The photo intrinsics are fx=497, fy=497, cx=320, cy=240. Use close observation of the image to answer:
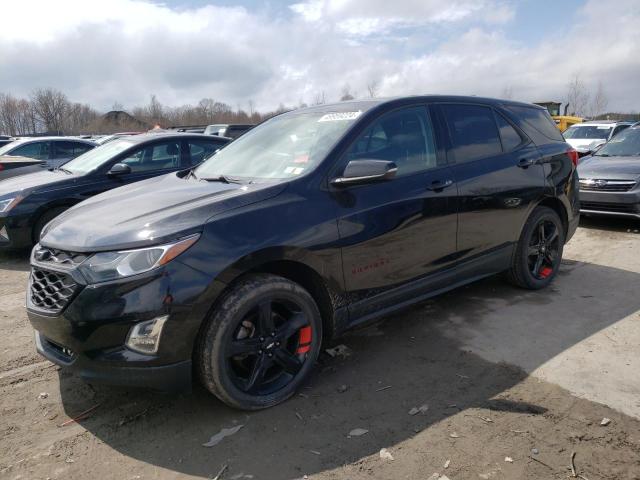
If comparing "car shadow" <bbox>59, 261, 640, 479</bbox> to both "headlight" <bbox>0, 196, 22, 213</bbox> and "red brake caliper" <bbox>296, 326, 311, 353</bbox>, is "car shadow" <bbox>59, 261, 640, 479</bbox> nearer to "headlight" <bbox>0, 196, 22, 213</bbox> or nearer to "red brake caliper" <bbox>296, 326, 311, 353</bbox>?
"red brake caliper" <bbox>296, 326, 311, 353</bbox>

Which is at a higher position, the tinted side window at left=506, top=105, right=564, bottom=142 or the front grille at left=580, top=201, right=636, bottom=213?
the tinted side window at left=506, top=105, right=564, bottom=142

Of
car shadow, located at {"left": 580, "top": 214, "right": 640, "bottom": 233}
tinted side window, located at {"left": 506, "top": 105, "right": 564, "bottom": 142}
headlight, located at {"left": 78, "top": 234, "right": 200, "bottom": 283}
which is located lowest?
car shadow, located at {"left": 580, "top": 214, "right": 640, "bottom": 233}

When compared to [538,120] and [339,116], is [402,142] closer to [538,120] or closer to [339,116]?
[339,116]

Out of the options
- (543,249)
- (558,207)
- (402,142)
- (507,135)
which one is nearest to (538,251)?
(543,249)

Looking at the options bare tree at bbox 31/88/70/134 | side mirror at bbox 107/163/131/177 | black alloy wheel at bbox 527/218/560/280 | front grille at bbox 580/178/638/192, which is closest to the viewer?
black alloy wheel at bbox 527/218/560/280

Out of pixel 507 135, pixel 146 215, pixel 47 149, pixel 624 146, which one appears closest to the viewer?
pixel 146 215

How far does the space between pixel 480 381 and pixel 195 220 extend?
6.71 feet

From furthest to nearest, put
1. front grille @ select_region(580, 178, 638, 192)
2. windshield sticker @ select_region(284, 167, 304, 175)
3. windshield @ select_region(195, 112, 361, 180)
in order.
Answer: front grille @ select_region(580, 178, 638, 192)
windshield @ select_region(195, 112, 361, 180)
windshield sticker @ select_region(284, 167, 304, 175)

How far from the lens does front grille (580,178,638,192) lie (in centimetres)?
714

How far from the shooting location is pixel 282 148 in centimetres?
360

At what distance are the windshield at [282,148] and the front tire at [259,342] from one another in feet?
2.67

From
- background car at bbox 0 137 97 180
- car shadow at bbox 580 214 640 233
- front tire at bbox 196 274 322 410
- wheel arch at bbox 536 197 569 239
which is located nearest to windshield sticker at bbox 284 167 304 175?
front tire at bbox 196 274 322 410

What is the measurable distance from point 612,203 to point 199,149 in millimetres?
6185

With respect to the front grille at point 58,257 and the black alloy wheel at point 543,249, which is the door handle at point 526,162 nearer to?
the black alloy wheel at point 543,249
